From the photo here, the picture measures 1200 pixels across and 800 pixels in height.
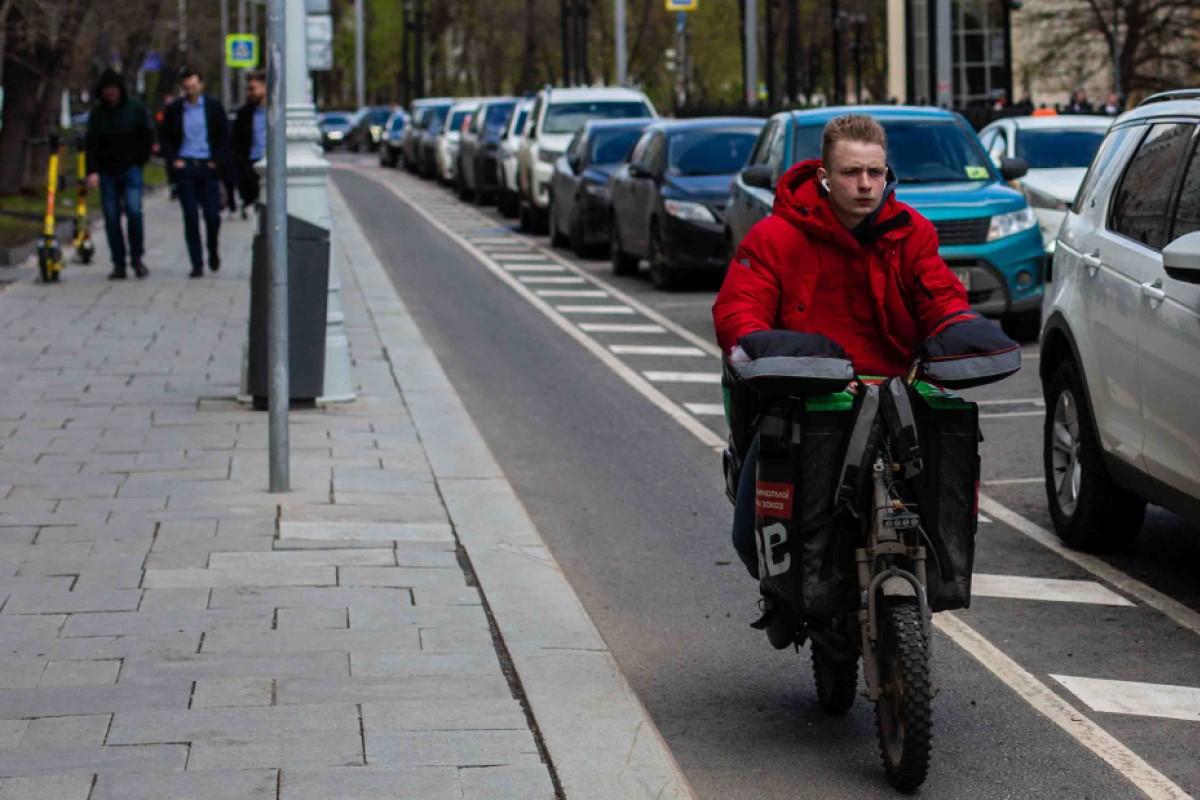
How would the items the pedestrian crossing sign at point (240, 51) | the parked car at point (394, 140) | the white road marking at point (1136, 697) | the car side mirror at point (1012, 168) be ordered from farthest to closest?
the parked car at point (394, 140) < the pedestrian crossing sign at point (240, 51) < the car side mirror at point (1012, 168) < the white road marking at point (1136, 697)

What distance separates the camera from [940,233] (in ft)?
54.2

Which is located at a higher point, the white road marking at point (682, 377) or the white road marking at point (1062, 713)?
the white road marking at point (682, 377)

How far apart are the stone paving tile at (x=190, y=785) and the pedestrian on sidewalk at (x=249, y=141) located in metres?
14.0

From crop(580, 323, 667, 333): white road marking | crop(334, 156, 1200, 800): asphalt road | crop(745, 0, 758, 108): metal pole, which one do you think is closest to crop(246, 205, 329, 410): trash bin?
crop(334, 156, 1200, 800): asphalt road

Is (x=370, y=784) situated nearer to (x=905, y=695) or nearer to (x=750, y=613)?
(x=905, y=695)

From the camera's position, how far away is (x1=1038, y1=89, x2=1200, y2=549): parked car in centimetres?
770

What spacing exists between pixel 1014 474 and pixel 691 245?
431 inches

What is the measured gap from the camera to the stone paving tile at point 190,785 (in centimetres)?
531

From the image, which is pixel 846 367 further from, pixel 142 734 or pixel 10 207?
pixel 10 207

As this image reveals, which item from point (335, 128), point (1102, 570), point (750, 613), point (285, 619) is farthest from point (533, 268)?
point (335, 128)

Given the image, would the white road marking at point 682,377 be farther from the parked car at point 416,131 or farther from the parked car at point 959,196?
the parked car at point 416,131

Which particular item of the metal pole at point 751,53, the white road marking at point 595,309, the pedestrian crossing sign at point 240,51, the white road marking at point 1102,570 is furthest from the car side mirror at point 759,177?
the pedestrian crossing sign at point 240,51

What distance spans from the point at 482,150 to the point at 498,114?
1467mm

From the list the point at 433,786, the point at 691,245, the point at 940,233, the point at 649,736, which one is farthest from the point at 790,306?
the point at 691,245
